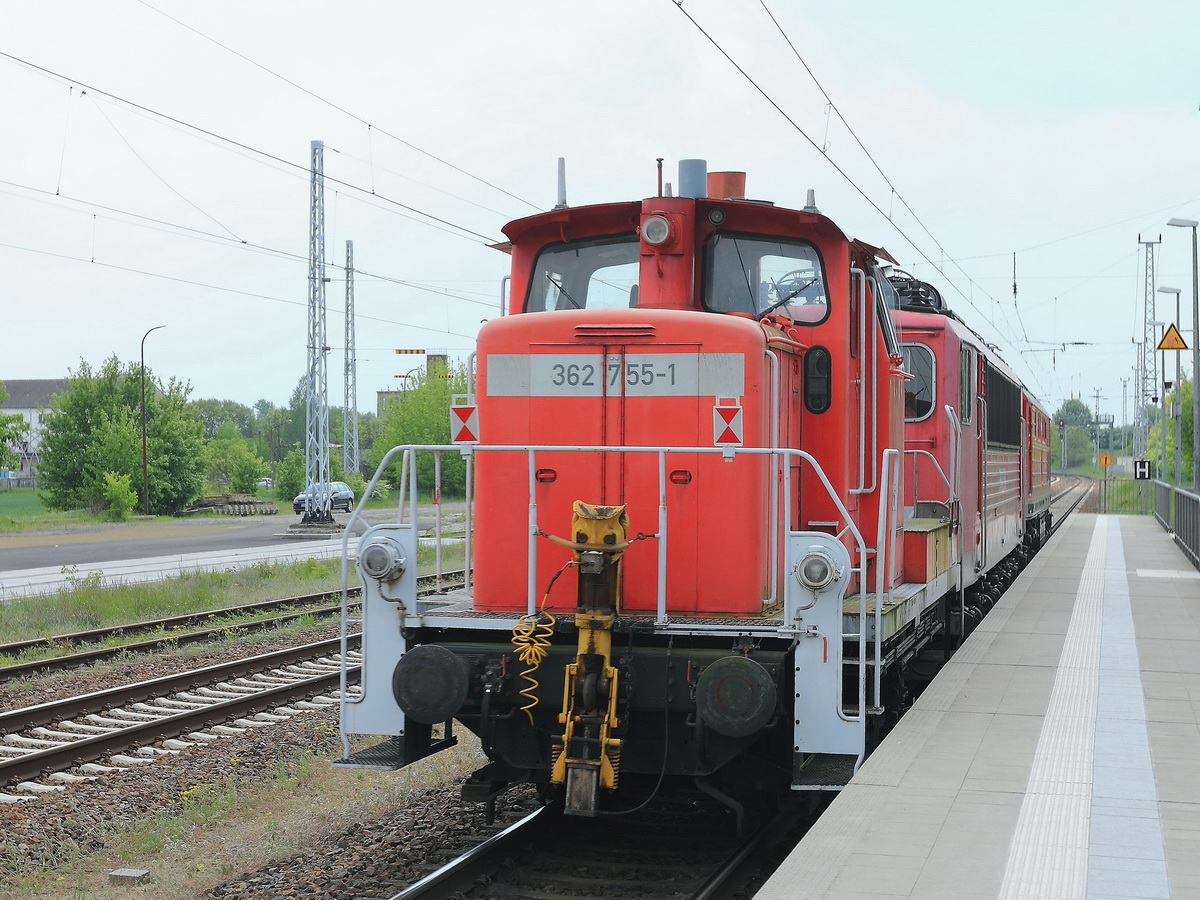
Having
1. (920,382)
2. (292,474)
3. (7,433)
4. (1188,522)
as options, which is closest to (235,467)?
(292,474)

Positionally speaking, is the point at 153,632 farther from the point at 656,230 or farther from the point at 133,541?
the point at 133,541

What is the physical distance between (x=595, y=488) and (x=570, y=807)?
1625 mm

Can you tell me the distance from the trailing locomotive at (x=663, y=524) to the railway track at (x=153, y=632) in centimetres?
500

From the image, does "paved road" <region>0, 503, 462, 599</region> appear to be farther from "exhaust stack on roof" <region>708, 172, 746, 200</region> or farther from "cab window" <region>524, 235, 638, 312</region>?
"exhaust stack on roof" <region>708, 172, 746, 200</region>

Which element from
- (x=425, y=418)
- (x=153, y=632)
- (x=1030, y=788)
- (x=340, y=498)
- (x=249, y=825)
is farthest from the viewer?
(x=425, y=418)

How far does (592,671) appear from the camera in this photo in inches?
212

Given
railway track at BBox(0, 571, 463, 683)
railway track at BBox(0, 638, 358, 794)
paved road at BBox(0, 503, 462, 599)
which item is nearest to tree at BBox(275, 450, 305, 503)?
paved road at BBox(0, 503, 462, 599)

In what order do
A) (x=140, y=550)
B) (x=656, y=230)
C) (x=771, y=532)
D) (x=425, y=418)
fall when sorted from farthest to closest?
1. (x=425, y=418)
2. (x=140, y=550)
3. (x=656, y=230)
4. (x=771, y=532)

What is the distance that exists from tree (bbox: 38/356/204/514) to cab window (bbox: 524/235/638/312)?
138ft

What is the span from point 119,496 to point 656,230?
39.6 metres

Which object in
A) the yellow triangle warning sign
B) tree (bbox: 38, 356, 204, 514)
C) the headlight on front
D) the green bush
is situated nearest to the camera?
the headlight on front

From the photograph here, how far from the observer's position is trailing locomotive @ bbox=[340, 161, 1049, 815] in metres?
5.43

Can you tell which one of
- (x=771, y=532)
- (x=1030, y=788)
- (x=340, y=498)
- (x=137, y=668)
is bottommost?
(x=137, y=668)

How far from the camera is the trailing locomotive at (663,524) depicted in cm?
543
